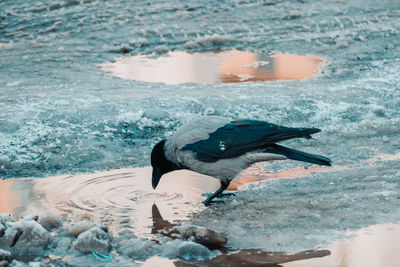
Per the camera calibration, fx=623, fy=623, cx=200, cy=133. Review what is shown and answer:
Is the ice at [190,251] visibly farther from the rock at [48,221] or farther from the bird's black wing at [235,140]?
the bird's black wing at [235,140]

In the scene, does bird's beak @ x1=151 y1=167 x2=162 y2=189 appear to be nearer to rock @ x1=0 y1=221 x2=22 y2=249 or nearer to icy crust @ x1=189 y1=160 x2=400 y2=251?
icy crust @ x1=189 y1=160 x2=400 y2=251

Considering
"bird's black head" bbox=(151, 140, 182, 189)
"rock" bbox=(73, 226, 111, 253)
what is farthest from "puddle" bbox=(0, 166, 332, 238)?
"rock" bbox=(73, 226, 111, 253)

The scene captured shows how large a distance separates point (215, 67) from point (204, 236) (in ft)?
14.8

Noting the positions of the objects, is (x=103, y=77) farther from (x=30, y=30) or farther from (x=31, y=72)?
(x=30, y=30)

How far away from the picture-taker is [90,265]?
3.47m

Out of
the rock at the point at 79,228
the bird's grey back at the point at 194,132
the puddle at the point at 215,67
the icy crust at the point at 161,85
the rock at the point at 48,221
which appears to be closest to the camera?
the rock at the point at 79,228

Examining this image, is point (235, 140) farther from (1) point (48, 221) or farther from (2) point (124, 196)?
(1) point (48, 221)

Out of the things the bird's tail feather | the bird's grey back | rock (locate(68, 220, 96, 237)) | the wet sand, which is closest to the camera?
the wet sand

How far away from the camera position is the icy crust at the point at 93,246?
358 centimetres

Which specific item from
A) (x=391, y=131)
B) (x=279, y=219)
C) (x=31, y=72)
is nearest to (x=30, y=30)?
(x=31, y=72)

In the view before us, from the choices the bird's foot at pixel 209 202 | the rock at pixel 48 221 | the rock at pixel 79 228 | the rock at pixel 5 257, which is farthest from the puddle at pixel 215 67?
the rock at pixel 5 257

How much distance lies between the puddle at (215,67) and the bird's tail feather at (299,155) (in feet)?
9.04

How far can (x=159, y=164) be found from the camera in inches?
188

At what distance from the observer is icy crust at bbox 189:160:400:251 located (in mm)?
3814
